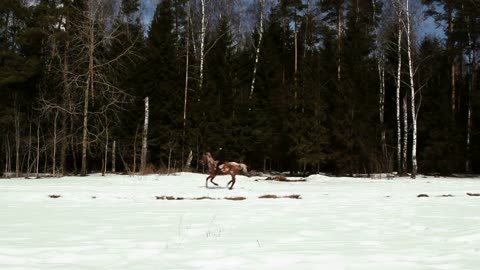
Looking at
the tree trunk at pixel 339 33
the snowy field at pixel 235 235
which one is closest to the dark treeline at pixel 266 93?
the tree trunk at pixel 339 33

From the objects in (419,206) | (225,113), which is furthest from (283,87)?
(419,206)

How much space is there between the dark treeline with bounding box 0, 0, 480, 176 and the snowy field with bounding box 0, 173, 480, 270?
19054 millimetres

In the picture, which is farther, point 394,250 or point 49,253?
point 394,250

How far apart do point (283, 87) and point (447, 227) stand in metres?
29.4

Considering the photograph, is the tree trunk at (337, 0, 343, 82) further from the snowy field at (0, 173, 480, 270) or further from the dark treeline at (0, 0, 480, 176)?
the snowy field at (0, 173, 480, 270)

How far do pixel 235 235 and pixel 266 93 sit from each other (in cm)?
3192

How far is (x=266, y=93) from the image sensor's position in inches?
1505

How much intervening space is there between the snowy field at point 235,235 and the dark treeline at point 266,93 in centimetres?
1905

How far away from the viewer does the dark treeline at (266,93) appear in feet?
101

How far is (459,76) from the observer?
41406 millimetres

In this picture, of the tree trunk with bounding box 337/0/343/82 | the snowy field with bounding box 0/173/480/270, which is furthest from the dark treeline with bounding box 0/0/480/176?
the snowy field with bounding box 0/173/480/270

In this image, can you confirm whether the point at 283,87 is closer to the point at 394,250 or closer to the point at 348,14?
the point at 348,14

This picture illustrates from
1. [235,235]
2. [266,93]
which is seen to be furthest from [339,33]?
[235,235]

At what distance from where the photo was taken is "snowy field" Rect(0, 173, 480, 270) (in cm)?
Answer: 489
